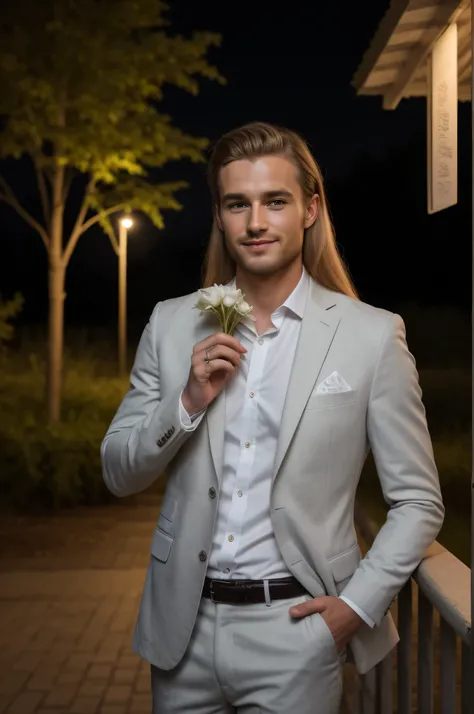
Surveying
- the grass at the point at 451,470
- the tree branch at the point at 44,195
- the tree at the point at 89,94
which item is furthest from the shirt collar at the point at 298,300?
the tree branch at the point at 44,195

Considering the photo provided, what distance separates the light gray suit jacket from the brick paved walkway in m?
2.30

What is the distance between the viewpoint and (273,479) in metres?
2.25

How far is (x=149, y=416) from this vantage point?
2365 mm

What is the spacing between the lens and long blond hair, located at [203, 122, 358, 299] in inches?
95.7

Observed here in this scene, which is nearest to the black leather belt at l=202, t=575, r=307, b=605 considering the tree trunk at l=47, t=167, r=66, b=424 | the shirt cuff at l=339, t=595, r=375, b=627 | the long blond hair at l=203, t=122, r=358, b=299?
the shirt cuff at l=339, t=595, r=375, b=627

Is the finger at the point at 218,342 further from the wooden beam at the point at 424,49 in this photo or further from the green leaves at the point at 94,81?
the green leaves at the point at 94,81

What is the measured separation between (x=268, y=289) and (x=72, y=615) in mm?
3695

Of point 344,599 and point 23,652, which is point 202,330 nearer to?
point 344,599

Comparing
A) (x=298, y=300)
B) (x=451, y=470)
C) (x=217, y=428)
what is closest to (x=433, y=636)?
(x=217, y=428)

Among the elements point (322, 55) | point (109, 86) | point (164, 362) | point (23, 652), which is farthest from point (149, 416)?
point (322, 55)

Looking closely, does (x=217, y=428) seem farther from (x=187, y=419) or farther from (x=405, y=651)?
(x=405, y=651)

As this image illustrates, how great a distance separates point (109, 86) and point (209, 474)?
27.3 ft

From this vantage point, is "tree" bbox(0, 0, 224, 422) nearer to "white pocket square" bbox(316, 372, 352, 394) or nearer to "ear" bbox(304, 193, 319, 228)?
"ear" bbox(304, 193, 319, 228)

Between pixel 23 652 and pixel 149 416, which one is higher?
pixel 149 416
